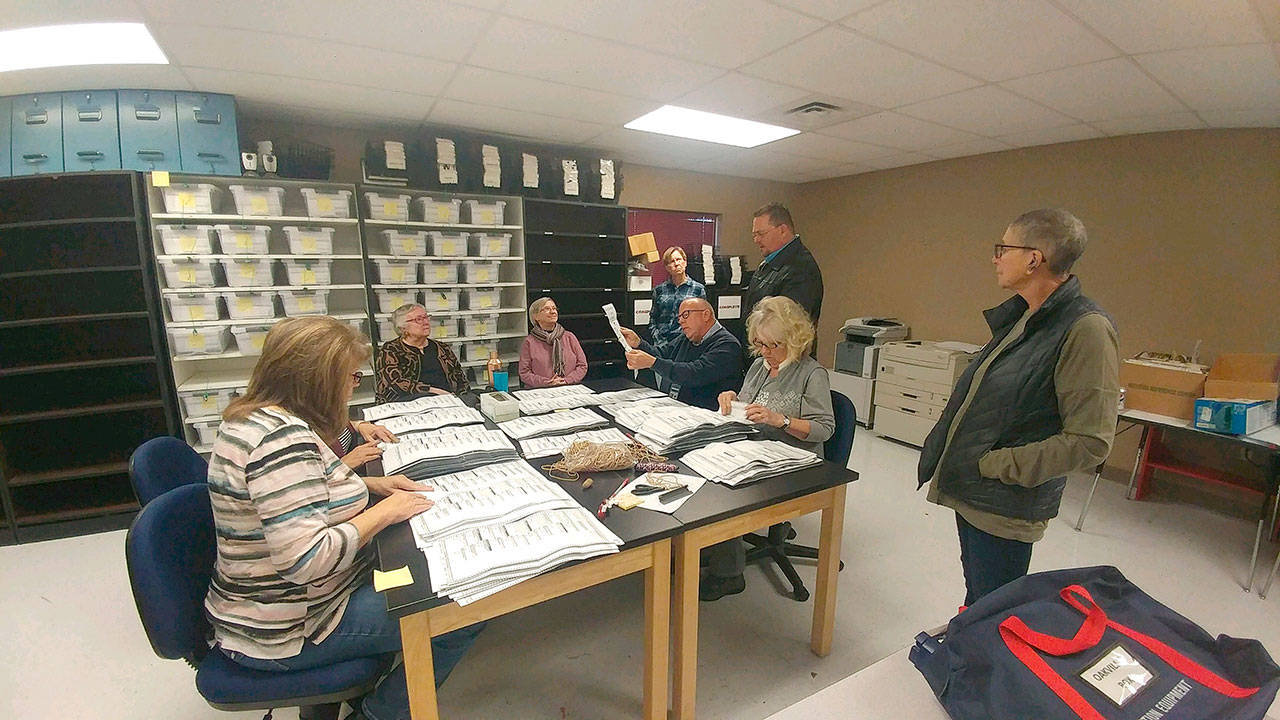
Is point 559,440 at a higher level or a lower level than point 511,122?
lower

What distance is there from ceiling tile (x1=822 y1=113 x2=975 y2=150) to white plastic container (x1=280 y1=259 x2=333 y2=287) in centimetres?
348

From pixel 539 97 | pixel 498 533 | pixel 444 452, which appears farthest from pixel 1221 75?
pixel 444 452

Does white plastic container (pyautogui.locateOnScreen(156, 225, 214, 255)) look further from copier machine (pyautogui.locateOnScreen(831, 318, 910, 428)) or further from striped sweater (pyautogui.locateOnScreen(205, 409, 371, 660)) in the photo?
copier machine (pyautogui.locateOnScreen(831, 318, 910, 428))

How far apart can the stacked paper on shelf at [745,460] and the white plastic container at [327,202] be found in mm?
2937

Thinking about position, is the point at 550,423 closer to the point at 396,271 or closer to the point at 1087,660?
the point at 1087,660

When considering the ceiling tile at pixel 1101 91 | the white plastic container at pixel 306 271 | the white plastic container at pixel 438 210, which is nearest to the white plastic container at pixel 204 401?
the white plastic container at pixel 306 271

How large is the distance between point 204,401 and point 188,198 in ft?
3.89

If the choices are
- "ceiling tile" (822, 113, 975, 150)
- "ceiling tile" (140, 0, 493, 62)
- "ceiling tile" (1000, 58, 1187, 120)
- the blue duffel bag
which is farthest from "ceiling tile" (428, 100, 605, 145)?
the blue duffel bag

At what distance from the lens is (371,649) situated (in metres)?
1.23

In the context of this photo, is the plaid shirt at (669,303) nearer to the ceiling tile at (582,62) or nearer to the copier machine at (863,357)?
the ceiling tile at (582,62)

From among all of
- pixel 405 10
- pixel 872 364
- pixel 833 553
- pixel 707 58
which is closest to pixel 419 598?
pixel 833 553

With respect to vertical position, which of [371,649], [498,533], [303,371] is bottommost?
[371,649]

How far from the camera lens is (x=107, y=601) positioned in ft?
7.27

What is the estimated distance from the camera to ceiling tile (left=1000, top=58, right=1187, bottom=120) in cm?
226
